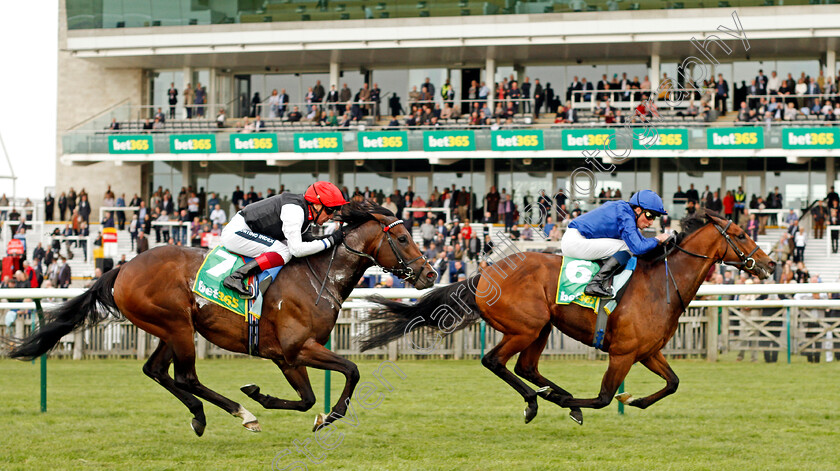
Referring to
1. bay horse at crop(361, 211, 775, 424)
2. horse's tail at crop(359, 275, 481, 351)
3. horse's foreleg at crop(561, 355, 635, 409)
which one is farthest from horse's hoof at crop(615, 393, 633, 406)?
horse's tail at crop(359, 275, 481, 351)

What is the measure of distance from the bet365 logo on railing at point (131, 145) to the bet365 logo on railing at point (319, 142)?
4.53m

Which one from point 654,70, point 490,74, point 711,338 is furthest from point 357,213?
point 654,70

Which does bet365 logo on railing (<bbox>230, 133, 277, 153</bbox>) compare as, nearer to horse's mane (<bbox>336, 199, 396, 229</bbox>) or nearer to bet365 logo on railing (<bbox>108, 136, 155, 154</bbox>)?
bet365 logo on railing (<bbox>108, 136, 155, 154</bbox>)

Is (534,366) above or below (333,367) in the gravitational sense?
below

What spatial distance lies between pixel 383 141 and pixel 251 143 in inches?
152

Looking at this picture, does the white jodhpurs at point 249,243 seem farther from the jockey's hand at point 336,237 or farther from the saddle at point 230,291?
the jockey's hand at point 336,237

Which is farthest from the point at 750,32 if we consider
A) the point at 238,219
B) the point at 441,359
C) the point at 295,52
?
the point at 238,219

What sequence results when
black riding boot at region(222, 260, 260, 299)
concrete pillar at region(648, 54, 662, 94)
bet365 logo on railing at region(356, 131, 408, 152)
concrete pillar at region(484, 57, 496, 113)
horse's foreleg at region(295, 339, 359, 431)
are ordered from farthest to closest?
concrete pillar at region(484, 57, 496, 113), concrete pillar at region(648, 54, 662, 94), bet365 logo on railing at region(356, 131, 408, 152), black riding boot at region(222, 260, 260, 299), horse's foreleg at region(295, 339, 359, 431)

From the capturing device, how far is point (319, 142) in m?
26.5

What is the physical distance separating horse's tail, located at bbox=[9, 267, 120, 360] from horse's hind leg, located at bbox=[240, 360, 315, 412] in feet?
3.98

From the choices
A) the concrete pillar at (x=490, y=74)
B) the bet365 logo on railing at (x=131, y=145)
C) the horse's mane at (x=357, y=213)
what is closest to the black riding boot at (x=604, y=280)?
the horse's mane at (x=357, y=213)

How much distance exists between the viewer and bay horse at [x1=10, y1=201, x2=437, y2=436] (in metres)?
5.86

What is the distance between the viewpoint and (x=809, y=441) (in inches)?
246

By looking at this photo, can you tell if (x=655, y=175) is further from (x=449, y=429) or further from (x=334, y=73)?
(x=449, y=429)
